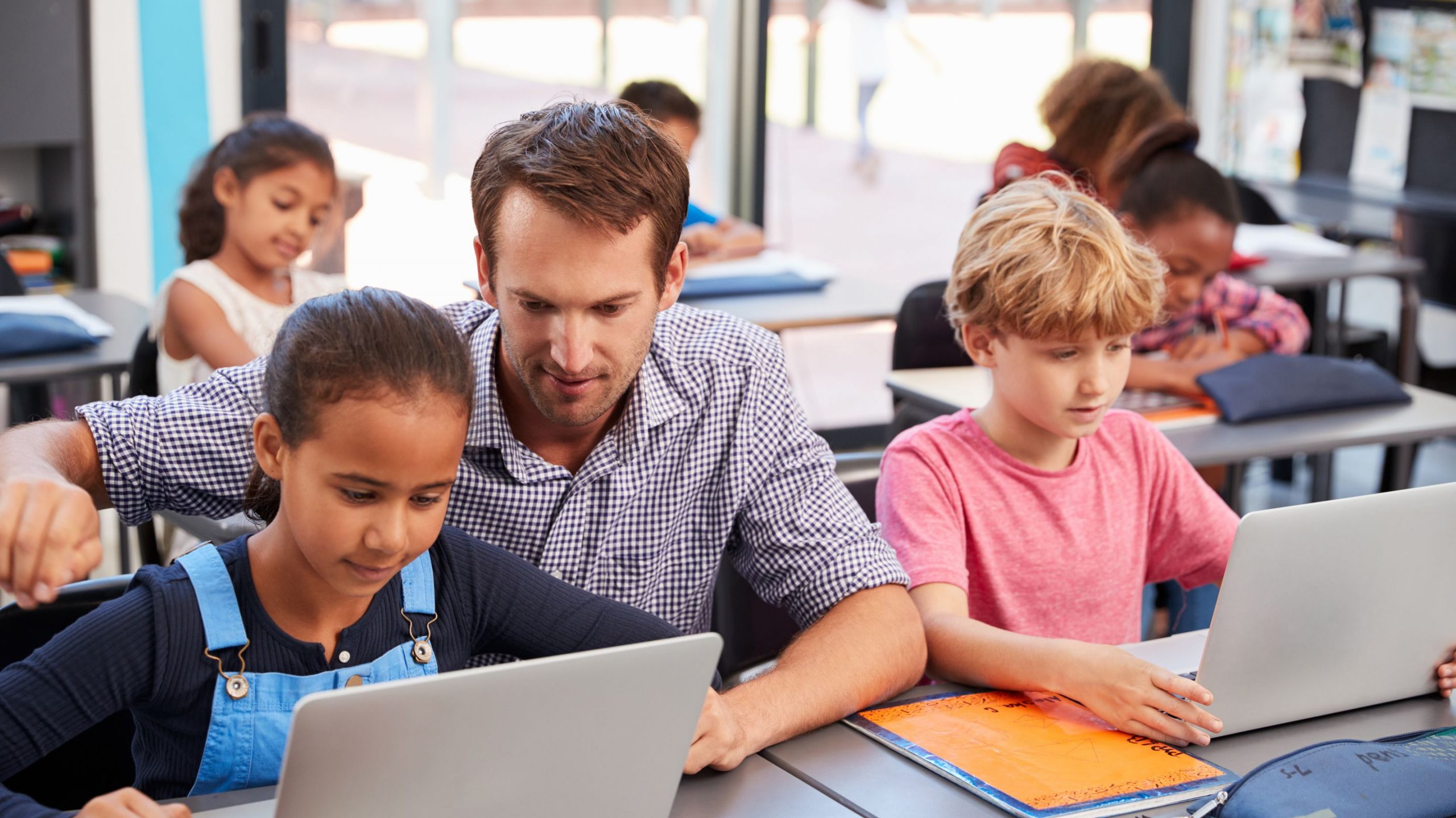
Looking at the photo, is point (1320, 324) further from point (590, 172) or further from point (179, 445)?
point (179, 445)

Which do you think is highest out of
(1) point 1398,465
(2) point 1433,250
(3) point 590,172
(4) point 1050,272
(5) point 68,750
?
(3) point 590,172

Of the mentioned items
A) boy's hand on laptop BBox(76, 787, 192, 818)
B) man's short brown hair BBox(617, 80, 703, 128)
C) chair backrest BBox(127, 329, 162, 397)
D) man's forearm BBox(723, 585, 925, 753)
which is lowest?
man's forearm BBox(723, 585, 925, 753)

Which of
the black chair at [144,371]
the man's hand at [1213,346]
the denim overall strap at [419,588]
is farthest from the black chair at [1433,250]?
the denim overall strap at [419,588]

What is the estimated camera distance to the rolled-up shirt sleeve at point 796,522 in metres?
1.46

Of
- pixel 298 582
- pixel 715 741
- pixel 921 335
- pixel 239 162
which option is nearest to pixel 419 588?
pixel 298 582

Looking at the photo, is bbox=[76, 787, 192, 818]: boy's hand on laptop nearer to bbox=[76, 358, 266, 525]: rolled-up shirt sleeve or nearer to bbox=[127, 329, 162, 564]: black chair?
bbox=[76, 358, 266, 525]: rolled-up shirt sleeve

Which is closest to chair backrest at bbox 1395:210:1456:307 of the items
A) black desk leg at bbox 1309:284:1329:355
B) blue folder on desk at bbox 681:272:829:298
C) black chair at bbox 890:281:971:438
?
black desk leg at bbox 1309:284:1329:355

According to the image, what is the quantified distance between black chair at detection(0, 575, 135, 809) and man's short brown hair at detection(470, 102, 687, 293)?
19.5 inches

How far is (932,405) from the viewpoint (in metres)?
2.33

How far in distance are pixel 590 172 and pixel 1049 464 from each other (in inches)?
26.5

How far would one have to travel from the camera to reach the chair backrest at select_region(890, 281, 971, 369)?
2.55 meters

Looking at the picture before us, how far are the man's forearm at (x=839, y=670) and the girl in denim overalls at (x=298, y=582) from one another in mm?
285

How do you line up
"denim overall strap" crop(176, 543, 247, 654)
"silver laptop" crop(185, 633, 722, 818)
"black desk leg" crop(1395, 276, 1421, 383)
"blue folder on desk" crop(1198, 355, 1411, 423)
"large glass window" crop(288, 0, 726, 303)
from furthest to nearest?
"large glass window" crop(288, 0, 726, 303)
"black desk leg" crop(1395, 276, 1421, 383)
"blue folder on desk" crop(1198, 355, 1411, 423)
"denim overall strap" crop(176, 543, 247, 654)
"silver laptop" crop(185, 633, 722, 818)

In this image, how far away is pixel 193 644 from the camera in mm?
1087
